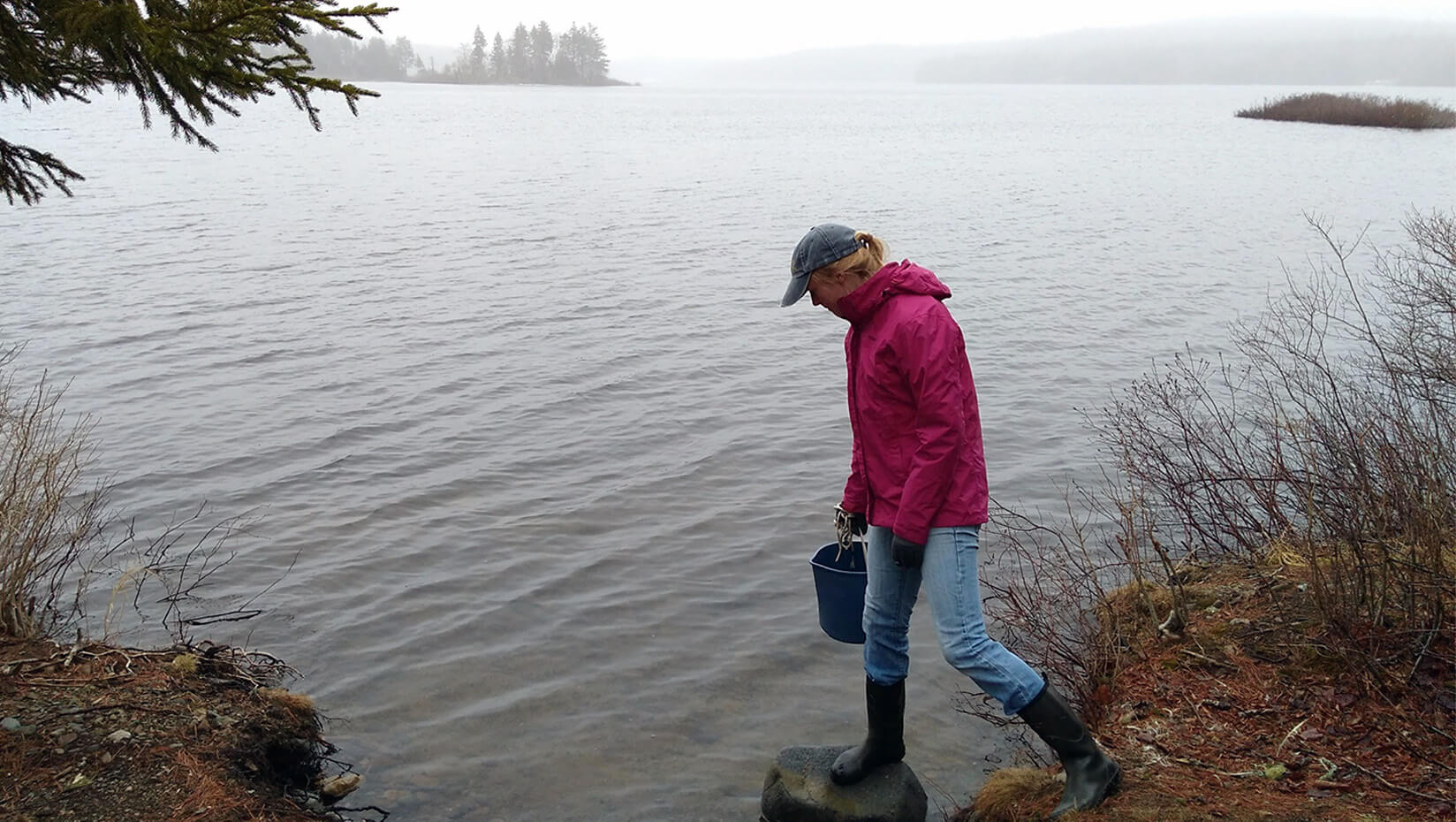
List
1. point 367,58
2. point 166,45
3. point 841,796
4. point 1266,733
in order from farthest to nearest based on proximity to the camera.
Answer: point 367,58
point 841,796
point 1266,733
point 166,45

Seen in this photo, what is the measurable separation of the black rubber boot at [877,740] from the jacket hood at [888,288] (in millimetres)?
1649

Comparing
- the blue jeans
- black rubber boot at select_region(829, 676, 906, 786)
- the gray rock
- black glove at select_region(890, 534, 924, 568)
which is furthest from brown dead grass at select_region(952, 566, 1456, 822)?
black glove at select_region(890, 534, 924, 568)

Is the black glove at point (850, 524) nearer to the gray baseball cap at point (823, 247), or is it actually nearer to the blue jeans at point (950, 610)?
the blue jeans at point (950, 610)

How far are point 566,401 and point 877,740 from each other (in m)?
8.46

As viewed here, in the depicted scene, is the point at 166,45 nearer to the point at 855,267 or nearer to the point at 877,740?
the point at 855,267

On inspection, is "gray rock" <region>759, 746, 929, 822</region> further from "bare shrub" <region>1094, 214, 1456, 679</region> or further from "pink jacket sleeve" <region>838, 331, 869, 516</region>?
"bare shrub" <region>1094, 214, 1456, 679</region>

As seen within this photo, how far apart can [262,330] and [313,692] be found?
9.99 m

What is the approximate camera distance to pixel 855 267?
4.22m

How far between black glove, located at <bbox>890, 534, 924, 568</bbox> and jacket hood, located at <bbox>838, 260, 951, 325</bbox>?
0.87 metres

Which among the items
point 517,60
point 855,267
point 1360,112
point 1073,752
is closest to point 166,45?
point 855,267

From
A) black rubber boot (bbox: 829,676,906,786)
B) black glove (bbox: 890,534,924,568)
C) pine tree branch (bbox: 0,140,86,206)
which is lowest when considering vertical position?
black rubber boot (bbox: 829,676,906,786)

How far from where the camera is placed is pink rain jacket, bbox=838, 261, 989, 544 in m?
4.04

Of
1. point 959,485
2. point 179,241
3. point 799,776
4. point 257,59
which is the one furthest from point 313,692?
point 179,241

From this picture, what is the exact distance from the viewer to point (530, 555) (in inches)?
349
